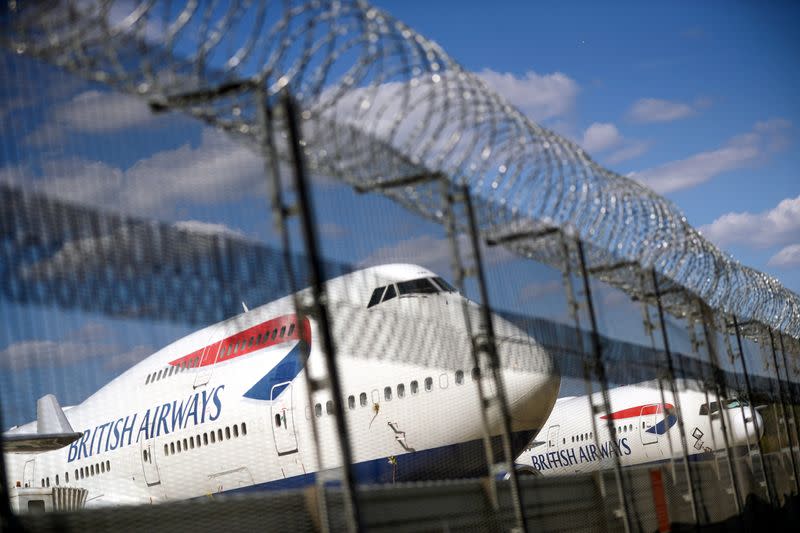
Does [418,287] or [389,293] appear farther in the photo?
[418,287]

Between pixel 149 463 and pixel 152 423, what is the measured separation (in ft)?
2.33

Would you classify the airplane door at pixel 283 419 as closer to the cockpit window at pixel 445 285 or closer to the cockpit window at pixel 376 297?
the cockpit window at pixel 445 285

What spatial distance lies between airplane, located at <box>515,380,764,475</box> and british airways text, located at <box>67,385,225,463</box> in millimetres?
11031

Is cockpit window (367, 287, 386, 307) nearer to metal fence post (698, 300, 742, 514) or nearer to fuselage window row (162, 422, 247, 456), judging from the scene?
metal fence post (698, 300, 742, 514)

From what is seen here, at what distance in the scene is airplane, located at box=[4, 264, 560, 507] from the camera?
54.0 ft

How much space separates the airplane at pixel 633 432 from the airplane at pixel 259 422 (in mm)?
10941

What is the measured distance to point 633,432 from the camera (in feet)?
101

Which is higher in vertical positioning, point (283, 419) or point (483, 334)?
point (283, 419)

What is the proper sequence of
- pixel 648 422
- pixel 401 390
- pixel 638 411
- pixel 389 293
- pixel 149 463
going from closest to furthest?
pixel 389 293 < pixel 401 390 < pixel 149 463 < pixel 648 422 < pixel 638 411

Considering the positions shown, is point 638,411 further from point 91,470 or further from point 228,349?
point 91,470

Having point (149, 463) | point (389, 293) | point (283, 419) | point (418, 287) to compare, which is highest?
point (418, 287)

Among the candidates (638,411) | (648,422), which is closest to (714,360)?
(648,422)

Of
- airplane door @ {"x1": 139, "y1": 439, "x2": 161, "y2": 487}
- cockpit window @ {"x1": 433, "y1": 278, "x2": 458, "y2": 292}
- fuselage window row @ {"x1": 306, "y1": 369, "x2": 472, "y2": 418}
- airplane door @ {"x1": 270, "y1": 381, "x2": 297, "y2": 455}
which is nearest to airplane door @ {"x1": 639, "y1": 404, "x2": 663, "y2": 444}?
fuselage window row @ {"x1": 306, "y1": 369, "x2": 472, "y2": 418}

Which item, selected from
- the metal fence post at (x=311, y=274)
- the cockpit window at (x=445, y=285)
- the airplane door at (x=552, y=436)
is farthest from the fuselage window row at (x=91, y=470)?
the airplane door at (x=552, y=436)
